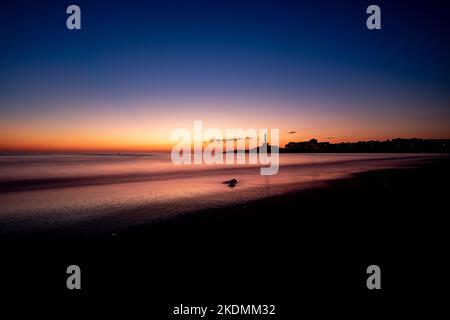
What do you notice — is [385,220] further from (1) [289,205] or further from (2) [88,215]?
(2) [88,215]

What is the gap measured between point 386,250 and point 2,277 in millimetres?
8234

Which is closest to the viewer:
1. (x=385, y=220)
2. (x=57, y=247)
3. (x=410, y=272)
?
(x=410, y=272)

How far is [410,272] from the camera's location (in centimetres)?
512

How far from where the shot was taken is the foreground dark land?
4520 mm

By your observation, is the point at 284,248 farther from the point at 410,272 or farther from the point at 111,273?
the point at 111,273

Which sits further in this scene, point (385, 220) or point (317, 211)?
point (317, 211)

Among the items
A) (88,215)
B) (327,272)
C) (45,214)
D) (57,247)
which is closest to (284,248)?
(327,272)

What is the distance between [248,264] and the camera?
566 centimetres

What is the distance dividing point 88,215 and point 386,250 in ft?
32.7

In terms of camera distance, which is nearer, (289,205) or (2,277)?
(2,277)

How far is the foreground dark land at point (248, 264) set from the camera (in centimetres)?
452
